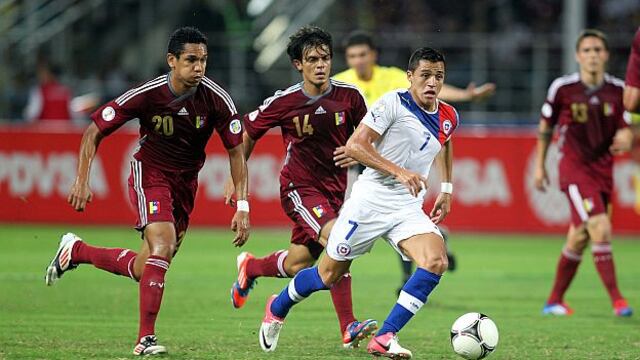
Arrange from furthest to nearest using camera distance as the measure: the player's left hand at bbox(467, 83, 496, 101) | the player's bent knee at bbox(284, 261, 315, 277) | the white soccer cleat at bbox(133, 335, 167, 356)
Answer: the player's left hand at bbox(467, 83, 496, 101) → the player's bent knee at bbox(284, 261, 315, 277) → the white soccer cleat at bbox(133, 335, 167, 356)

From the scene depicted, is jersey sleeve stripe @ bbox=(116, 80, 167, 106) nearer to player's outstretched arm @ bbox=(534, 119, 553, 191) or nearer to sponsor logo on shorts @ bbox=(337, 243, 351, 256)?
sponsor logo on shorts @ bbox=(337, 243, 351, 256)

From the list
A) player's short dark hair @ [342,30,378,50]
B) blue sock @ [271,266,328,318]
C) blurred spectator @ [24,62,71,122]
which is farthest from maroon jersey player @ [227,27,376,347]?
blurred spectator @ [24,62,71,122]

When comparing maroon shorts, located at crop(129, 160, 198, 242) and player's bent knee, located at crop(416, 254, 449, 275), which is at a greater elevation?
maroon shorts, located at crop(129, 160, 198, 242)

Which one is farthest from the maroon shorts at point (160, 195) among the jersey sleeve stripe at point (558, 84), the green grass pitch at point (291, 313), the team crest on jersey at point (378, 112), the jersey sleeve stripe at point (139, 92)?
the jersey sleeve stripe at point (558, 84)

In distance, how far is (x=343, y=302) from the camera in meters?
8.70

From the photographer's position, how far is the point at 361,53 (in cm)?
1098

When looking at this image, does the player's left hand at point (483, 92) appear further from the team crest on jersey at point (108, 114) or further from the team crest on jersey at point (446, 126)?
the team crest on jersey at point (108, 114)

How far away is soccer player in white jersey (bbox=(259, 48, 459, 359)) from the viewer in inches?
296

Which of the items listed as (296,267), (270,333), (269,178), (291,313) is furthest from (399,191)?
(269,178)

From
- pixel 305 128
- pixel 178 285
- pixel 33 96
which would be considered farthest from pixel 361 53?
pixel 33 96

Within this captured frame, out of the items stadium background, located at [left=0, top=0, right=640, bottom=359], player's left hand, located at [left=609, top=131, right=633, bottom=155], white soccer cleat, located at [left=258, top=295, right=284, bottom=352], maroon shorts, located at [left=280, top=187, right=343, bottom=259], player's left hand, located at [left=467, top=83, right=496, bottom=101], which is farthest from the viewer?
player's left hand, located at [left=609, top=131, right=633, bottom=155]

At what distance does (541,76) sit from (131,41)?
8.35 meters

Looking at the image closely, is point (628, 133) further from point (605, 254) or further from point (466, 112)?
point (466, 112)

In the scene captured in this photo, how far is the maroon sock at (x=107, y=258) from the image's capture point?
9.03 metres
